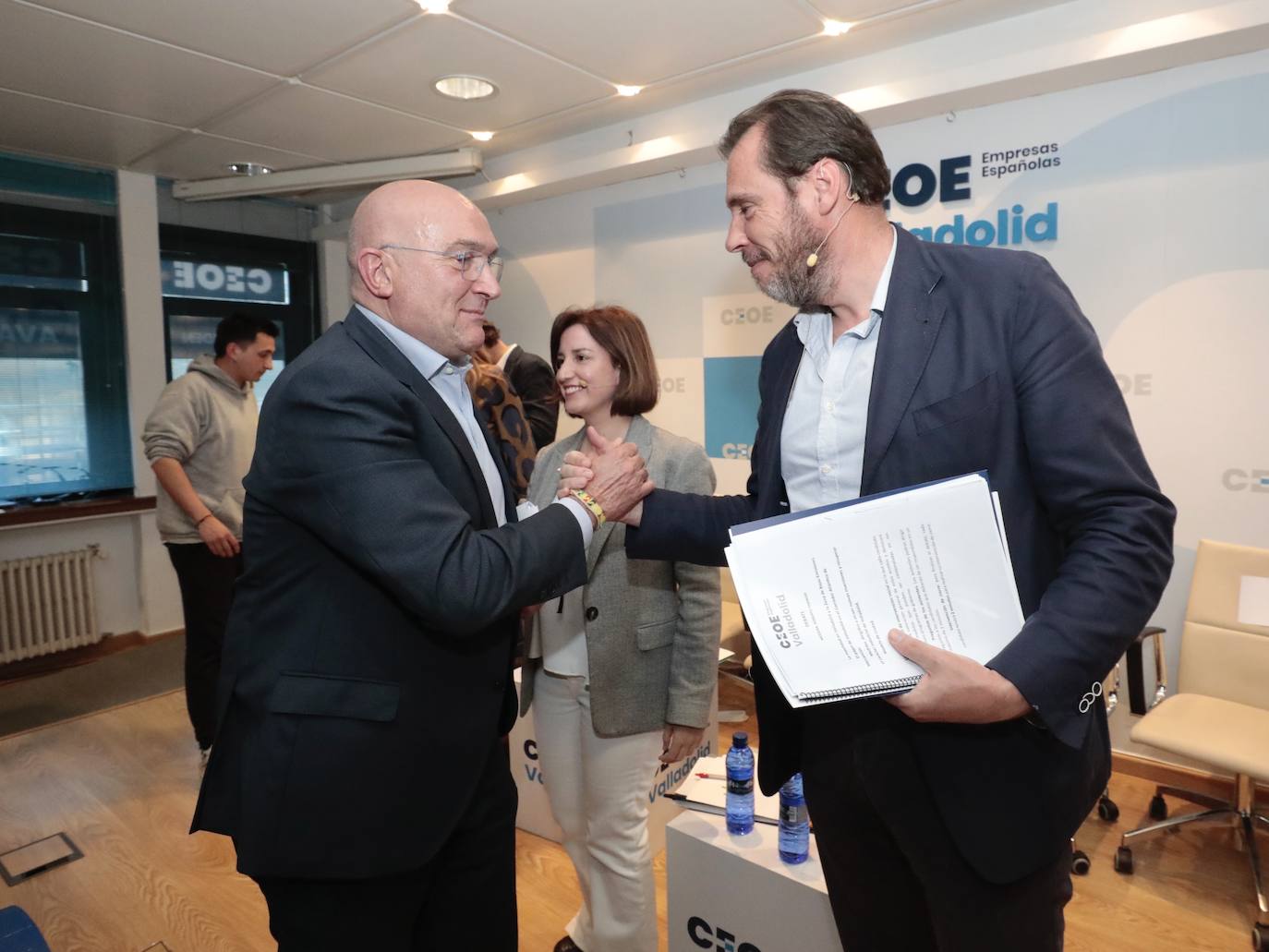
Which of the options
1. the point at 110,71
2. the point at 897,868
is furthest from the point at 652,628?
the point at 110,71

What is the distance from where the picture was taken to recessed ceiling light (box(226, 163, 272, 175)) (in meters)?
5.01

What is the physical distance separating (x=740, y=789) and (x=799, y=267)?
1336 millimetres

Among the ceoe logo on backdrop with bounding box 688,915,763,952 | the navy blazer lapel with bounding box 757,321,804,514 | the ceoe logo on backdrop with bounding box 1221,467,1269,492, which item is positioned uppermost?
the navy blazer lapel with bounding box 757,321,804,514

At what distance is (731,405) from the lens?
14.8 ft

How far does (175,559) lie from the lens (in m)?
3.46

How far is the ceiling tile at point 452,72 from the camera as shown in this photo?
128 inches

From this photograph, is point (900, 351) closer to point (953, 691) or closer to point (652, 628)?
point (953, 691)

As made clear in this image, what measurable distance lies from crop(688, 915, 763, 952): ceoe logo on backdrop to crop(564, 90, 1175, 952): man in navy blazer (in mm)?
624

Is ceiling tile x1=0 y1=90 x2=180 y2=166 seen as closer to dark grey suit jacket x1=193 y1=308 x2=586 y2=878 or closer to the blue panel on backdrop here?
the blue panel on backdrop

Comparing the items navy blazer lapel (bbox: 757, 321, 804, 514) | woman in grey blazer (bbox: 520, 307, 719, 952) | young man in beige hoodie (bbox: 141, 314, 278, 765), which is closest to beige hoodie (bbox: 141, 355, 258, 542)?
young man in beige hoodie (bbox: 141, 314, 278, 765)

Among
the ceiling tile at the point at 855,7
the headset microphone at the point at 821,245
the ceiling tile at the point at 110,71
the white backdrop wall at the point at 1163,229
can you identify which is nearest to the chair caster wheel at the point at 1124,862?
the white backdrop wall at the point at 1163,229

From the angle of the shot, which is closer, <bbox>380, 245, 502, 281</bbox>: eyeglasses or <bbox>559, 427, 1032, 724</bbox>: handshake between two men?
<bbox>559, 427, 1032, 724</bbox>: handshake between two men

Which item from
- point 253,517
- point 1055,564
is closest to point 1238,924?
point 1055,564

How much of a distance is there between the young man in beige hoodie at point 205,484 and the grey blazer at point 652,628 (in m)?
2.17
